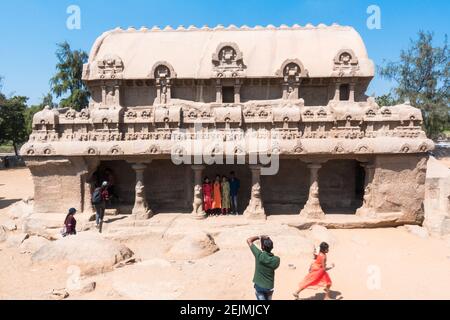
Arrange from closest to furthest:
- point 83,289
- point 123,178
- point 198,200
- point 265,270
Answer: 1. point 265,270
2. point 83,289
3. point 198,200
4. point 123,178

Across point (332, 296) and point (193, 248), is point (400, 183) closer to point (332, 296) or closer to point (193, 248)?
point (332, 296)

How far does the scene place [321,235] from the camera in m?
10.4

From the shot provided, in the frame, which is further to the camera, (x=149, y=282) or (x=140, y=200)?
(x=140, y=200)

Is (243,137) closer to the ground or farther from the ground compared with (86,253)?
farther from the ground

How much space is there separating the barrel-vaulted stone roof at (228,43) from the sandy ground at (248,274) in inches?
284

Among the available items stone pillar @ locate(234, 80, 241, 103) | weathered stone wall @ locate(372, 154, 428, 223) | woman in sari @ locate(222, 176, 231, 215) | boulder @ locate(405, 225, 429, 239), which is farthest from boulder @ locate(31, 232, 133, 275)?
boulder @ locate(405, 225, 429, 239)

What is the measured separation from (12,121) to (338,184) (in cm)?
3671

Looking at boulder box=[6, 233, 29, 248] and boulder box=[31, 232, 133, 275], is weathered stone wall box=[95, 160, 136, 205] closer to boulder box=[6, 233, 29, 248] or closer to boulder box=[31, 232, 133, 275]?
boulder box=[6, 233, 29, 248]

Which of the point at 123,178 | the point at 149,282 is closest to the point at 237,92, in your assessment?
the point at 123,178

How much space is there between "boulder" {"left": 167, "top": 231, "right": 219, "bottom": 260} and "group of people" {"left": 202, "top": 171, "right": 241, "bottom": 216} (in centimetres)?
221

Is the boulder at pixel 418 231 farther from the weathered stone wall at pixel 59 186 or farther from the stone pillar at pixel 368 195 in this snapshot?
the weathered stone wall at pixel 59 186

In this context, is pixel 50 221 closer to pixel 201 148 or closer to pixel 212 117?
pixel 201 148

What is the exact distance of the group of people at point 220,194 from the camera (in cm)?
1185
